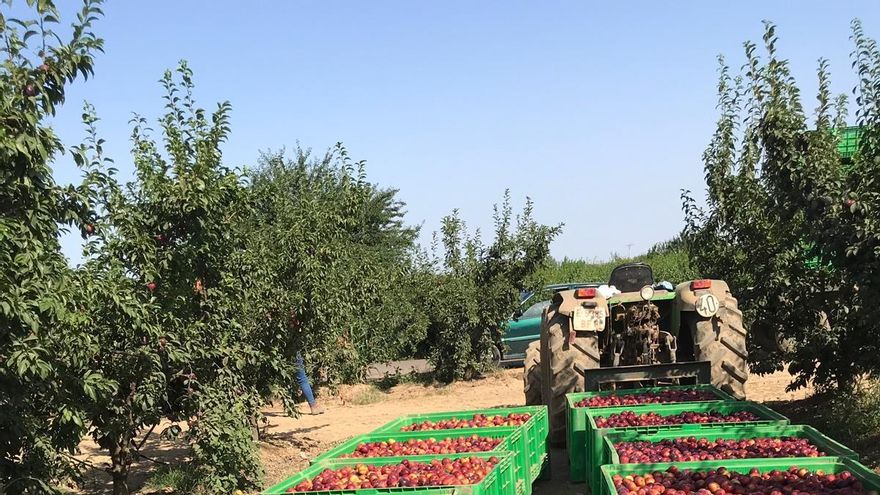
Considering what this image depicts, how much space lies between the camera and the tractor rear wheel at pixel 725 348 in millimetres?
7430

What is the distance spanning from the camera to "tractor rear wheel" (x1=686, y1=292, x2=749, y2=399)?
7430 mm

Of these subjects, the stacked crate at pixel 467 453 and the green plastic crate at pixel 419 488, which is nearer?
the green plastic crate at pixel 419 488

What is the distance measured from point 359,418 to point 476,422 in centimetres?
616

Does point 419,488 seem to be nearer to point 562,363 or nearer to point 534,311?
point 562,363

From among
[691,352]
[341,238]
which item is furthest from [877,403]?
[341,238]

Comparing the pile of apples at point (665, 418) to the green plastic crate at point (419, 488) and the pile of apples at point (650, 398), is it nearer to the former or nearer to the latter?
the pile of apples at point (650, 398)

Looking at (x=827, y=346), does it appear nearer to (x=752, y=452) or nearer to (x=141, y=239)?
(x=752, y=452)

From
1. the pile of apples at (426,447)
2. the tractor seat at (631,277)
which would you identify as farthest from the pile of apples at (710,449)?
the tractor seat at (631,277)

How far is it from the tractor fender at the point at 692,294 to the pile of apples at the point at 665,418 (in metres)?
1.97

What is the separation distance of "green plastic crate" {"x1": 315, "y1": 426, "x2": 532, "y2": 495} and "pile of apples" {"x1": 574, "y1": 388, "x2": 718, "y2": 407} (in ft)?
3.50

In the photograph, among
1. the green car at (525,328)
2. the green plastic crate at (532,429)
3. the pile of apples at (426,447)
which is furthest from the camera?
the green car at (525,328)

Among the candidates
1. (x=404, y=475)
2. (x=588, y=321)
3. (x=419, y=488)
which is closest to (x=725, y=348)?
(x=588, y=321)

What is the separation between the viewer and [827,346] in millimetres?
8211

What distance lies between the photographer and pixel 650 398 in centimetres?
679
